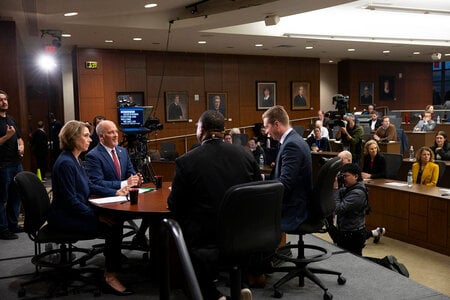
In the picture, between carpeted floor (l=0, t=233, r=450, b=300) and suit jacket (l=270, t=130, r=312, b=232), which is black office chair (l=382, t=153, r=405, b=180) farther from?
suit jacket (l=270, t=130, r=312, b=232)

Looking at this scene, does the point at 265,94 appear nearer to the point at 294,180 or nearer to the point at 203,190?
the point at 294,180

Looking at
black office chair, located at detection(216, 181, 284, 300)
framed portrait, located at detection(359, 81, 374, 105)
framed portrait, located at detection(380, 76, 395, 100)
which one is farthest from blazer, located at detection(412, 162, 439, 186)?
framed portrait, located at detection(380, 76, 395, 100)

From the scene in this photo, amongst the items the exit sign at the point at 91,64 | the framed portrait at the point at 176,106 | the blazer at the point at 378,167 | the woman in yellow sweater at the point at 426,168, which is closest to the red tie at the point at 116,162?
the blazer at the point at 378,167

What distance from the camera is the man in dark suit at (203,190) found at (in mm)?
2736

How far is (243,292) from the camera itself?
2.73 meters

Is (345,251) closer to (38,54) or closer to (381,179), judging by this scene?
(381,179)

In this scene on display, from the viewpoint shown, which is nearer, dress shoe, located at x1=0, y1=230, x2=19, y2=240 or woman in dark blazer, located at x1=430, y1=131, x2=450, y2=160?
dress shoe, located at x1=0, y1=230, x2=19, y2=240

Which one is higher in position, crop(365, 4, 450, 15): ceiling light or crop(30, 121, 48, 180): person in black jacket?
crop(365, 4, 450, 15): ceiling light

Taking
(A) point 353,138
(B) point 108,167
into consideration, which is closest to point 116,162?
(B) point 108,167

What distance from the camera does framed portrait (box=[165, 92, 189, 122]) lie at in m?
12.9

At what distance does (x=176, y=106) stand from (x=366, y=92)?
23.9 feet

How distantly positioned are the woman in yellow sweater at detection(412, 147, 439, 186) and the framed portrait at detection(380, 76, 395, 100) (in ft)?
36.6

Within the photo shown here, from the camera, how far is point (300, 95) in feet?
49.2

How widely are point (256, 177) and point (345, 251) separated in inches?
85.6
